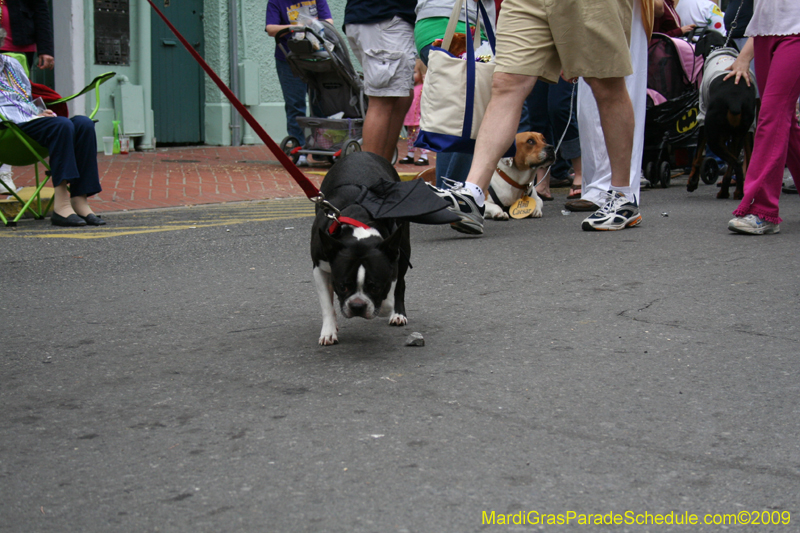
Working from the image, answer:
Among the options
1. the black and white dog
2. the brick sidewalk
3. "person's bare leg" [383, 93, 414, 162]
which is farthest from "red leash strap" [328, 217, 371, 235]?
the brick sidewalk

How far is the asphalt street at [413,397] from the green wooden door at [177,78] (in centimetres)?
845

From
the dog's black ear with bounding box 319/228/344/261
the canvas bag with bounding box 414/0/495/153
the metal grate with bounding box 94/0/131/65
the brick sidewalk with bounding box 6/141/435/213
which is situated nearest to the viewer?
the dog's black ear with bounding box 319/228/344/261

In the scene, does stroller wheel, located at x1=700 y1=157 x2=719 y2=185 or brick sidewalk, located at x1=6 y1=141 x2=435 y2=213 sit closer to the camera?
brick sidewalk, located at x1=6 y1=141 x2=435 y2=213

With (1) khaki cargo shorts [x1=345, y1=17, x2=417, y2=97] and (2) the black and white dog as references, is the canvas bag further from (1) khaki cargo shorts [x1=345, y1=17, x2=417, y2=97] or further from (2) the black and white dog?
(2) the black and white dog

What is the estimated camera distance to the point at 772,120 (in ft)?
15.7

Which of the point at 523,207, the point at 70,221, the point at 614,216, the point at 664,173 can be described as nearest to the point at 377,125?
the point at 523,207

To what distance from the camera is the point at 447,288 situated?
3.80 meters

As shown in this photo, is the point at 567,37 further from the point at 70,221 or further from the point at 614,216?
the point at 70,221

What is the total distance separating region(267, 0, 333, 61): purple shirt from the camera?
1013 centimetres

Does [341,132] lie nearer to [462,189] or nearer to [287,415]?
[462,189]

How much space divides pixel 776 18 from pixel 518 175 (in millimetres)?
2039

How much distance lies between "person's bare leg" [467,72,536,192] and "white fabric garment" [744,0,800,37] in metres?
1.25

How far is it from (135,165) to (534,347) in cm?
797

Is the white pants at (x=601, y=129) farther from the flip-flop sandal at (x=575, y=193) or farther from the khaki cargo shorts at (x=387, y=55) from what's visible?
the khaki cargo shorts at (x=387, y=55)
